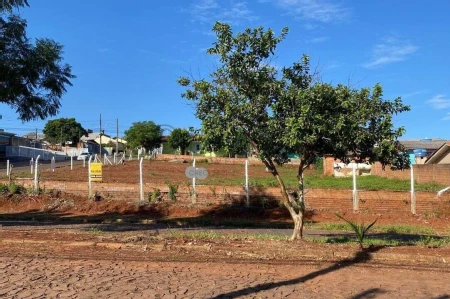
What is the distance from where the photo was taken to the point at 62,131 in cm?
10012

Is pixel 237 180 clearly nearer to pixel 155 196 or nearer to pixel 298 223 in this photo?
pixel 155 196

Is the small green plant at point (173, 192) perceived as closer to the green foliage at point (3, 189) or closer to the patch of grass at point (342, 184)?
the patch of grass at point (342, 184)

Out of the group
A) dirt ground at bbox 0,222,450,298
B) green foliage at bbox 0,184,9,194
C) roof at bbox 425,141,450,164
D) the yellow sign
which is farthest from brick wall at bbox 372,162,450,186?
green foliage at bbox 0,184,9,194

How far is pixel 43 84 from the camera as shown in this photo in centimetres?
1266

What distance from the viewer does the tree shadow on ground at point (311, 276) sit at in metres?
6.32

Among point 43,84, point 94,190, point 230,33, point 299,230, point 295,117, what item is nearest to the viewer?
point 295,117

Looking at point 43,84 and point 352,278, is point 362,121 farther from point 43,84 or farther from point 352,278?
point 43,84

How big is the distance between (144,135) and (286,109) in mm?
73147

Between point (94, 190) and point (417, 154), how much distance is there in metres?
29.6

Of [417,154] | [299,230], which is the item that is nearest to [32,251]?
[299,230]

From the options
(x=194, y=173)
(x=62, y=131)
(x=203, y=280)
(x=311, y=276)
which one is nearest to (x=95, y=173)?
(x=194, y=173)

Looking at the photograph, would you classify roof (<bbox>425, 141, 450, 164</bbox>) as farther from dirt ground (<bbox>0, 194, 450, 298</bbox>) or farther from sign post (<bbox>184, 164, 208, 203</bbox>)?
dirt ground (<bbox>0, 194, 450, 298</bbox>)

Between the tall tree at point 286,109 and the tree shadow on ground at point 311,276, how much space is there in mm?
1843

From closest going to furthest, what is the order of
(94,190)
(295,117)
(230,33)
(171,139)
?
(295,117)
(230,33)
(94,190)
(171,139)
